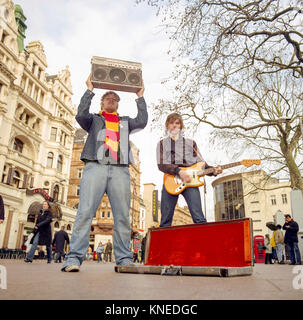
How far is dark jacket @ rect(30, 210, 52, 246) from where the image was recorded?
9284mm

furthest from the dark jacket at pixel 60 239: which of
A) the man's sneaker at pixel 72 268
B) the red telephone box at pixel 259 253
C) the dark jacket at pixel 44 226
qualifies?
the red telephone box at pixel 259 253

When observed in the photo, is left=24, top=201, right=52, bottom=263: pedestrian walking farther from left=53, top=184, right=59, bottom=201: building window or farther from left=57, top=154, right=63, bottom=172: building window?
left=57, top=154, right=63, bottom=172: building window

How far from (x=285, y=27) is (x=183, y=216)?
9105cm

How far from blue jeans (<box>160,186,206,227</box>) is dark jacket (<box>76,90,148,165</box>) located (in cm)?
89

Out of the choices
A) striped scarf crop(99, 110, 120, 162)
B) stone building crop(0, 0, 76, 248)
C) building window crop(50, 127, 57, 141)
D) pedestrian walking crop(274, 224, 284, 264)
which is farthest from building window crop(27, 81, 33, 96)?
striped scarf crop(99, 110, 120, 162)

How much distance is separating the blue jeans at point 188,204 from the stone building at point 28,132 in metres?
23.6

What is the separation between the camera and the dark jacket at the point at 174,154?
453 cm

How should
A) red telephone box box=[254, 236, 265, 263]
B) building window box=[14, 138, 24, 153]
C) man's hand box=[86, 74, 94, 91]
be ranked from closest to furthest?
1. man's hand box=[86, 74, 94, 91]
2. red telephone box box=[254, 236, 265, 263]
3. building window box=[14, 138, 24, 153]

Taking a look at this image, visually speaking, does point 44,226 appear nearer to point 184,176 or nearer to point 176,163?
point 176,163

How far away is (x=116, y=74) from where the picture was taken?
156 inches

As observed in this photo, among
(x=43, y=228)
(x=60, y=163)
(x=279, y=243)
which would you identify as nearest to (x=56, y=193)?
(x=60, y=163)

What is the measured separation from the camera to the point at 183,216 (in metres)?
96.9

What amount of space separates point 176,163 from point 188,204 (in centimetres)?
68
